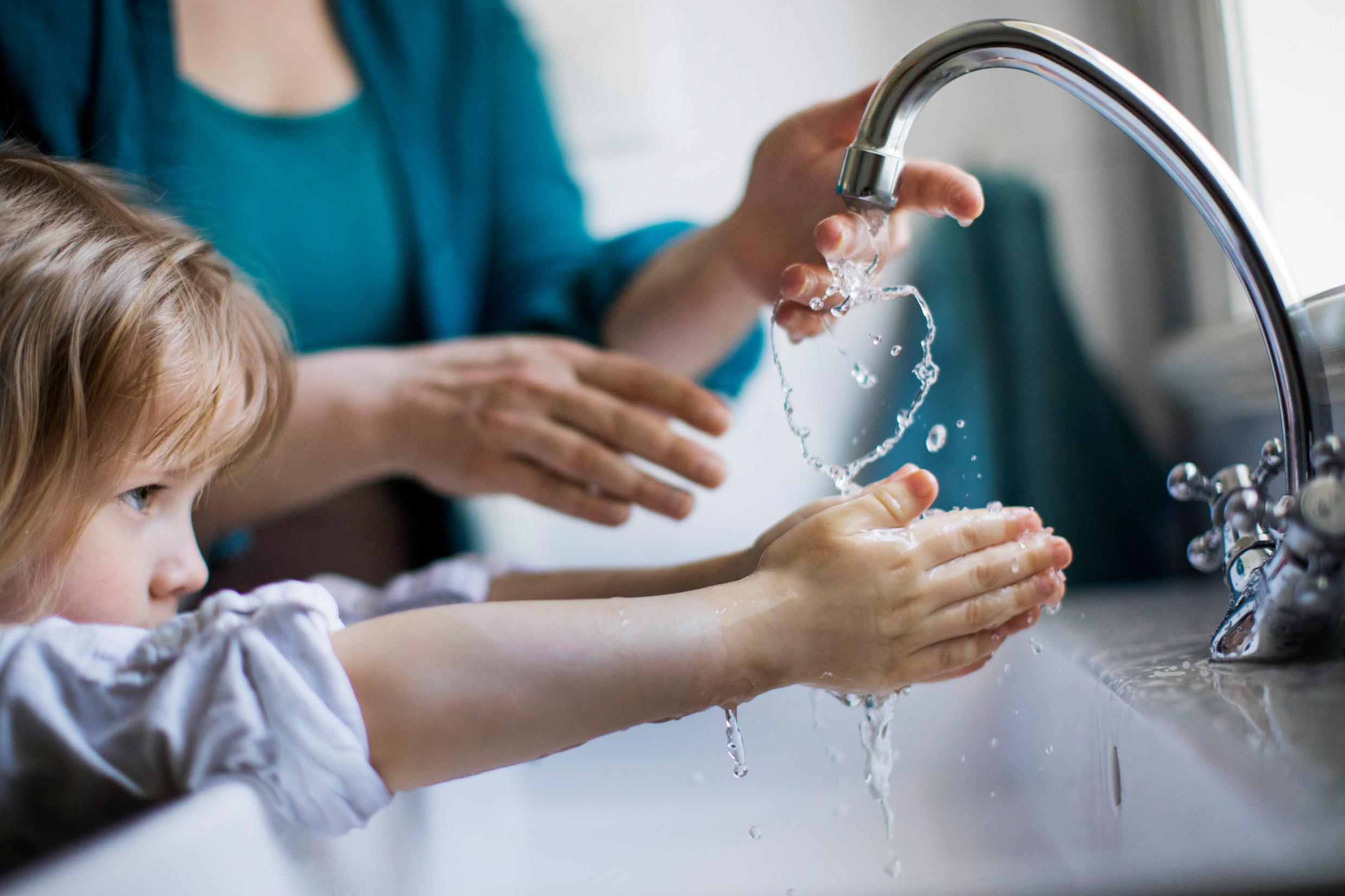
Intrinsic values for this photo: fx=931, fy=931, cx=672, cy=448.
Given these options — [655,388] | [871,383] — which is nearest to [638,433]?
[655,388]

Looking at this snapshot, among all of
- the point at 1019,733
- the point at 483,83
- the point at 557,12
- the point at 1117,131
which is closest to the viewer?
the point at 1019,733

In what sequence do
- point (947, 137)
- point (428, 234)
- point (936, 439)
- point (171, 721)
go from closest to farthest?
point (171, 721) < point (936, 439) < point (428, 234) < point (947, 137)

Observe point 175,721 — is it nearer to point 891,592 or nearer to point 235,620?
point 235,620

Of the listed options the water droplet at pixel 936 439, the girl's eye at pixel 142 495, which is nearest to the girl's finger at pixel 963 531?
the water droplet at pixel 936 439

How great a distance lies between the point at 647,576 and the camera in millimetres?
690

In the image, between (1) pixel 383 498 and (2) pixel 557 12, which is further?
(2) pixel 557 12

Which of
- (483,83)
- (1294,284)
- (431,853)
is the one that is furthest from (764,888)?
(483,83)

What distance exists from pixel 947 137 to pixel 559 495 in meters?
0.90

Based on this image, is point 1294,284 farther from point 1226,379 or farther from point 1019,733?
point 1226,379

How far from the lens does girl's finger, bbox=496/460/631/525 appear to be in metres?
0.78

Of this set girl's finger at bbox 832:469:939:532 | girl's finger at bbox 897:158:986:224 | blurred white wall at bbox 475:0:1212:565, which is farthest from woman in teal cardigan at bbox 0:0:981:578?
blurred white wall at bbox 475:0:1212:565

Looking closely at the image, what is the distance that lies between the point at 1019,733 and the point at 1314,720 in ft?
1.41

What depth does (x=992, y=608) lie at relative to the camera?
1.70 ft

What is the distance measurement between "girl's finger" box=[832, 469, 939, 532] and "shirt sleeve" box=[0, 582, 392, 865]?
0.28 meters
